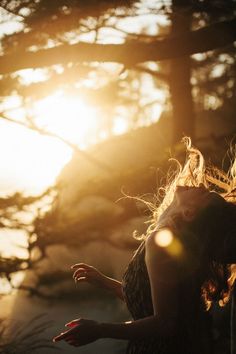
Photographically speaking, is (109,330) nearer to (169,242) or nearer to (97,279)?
(169,242)

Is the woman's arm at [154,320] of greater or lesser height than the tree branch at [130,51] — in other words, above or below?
below

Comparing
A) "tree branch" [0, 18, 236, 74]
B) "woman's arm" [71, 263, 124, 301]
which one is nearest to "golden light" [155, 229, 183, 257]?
"woman's arm" [71, 263, 124, 301]

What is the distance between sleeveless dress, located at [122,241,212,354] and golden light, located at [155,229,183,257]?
16 cm

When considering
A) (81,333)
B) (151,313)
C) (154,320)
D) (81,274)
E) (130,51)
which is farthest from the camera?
(130,51)

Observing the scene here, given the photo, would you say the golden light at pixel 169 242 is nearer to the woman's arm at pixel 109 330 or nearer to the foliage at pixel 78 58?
the woman's arm at pixel 109 330

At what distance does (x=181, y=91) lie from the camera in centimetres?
666

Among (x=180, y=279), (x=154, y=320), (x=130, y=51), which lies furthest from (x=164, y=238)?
(x=130, y=51)

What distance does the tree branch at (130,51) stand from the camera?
356cm

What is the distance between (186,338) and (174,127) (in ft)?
14.8

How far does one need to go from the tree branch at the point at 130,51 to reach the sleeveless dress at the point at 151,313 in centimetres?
194

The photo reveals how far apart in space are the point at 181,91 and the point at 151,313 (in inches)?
191

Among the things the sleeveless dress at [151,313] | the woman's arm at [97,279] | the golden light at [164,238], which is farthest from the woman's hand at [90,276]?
the golden light at [164,238]

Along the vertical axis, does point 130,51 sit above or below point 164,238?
above

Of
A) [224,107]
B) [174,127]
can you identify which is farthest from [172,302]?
[224,107]
